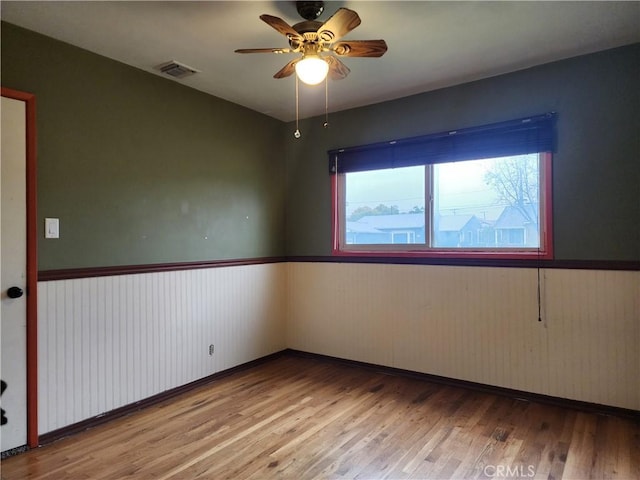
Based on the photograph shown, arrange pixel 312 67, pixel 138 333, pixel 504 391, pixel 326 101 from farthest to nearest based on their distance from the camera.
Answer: pixel 326 101 < pixel 504 391 < pixel 138 333 < pixel 312 67

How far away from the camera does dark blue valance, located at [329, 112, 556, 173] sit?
2.90 meters

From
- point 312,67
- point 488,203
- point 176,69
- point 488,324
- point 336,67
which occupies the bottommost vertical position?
point 488,324

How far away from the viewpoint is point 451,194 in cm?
335

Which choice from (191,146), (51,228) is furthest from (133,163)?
(51,228)

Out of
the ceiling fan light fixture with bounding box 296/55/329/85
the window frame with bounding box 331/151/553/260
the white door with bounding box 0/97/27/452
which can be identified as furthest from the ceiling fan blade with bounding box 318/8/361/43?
the white door with bounding box 0/97/27/452

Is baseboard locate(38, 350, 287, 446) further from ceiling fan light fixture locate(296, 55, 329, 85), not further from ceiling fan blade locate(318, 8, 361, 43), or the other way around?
ceiling fan blade locate(318, 8, 361, 43)

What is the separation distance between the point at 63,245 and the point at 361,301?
2.47 meters

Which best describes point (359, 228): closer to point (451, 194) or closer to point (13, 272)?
point (451, 194)

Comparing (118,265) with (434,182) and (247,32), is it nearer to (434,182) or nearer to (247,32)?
(247,32)

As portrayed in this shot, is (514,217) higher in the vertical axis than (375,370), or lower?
higher

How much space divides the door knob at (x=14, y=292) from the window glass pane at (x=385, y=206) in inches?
104

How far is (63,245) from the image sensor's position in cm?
249

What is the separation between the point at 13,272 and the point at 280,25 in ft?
6.69

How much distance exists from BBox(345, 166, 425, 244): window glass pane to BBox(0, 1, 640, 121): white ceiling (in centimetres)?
84
